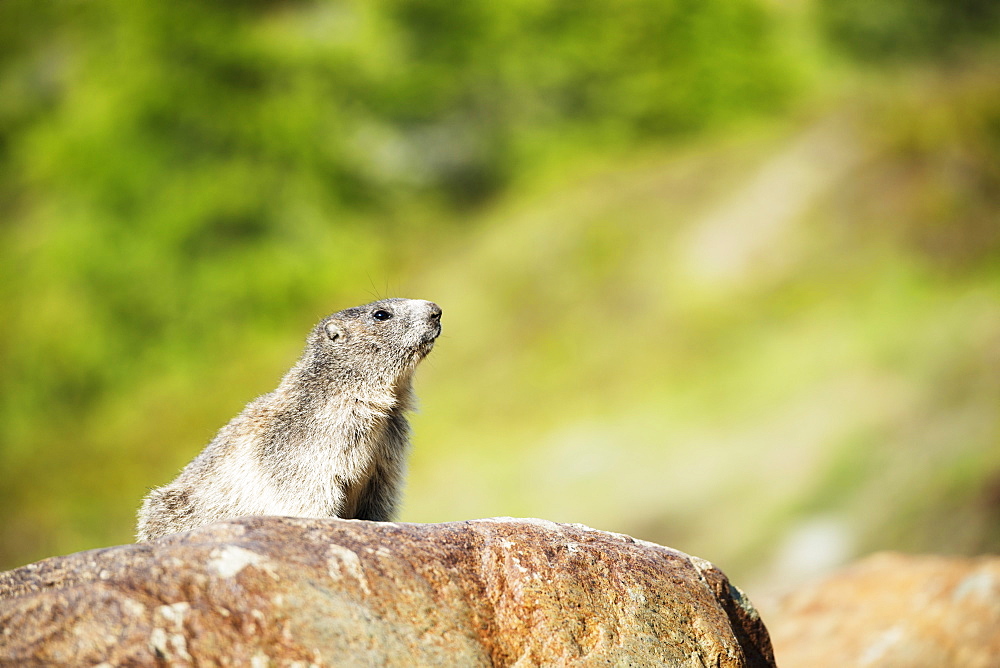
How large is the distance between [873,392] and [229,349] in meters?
14.7

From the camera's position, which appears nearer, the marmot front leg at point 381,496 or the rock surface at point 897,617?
the marmot front leg at point 381,496

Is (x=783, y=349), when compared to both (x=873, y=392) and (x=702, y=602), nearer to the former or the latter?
(x=873, y=392)

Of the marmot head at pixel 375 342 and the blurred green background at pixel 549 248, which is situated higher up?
the blurred green background at pixel 549 248

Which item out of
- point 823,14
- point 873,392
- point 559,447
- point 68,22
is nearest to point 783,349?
point 873,392

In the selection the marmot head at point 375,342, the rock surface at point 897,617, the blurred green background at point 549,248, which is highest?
the blurred green background at point 549,248

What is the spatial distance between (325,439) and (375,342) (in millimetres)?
1090

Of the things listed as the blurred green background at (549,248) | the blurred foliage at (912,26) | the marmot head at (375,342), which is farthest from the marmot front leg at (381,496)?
the blurred foliage at (912,26)

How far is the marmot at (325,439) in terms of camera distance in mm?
7578

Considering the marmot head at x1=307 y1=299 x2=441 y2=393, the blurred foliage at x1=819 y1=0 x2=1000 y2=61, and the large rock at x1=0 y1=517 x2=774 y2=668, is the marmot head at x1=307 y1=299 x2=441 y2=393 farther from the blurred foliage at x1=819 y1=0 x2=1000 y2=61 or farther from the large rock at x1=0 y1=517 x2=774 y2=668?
the blurred foliage at x1=819 y1=0 x2=1000 y2=61

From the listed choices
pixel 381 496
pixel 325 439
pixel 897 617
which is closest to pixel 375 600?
pixel 325 439

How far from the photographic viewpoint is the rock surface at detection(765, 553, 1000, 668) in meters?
8.73

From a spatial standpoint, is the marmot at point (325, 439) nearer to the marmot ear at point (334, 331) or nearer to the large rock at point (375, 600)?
the marmot ear at point (334, 331)

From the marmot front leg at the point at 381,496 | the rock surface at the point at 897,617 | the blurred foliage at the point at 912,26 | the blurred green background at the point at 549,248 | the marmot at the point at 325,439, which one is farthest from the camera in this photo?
the blurred foliage at the point at 912,26

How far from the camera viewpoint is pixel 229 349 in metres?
24.2
